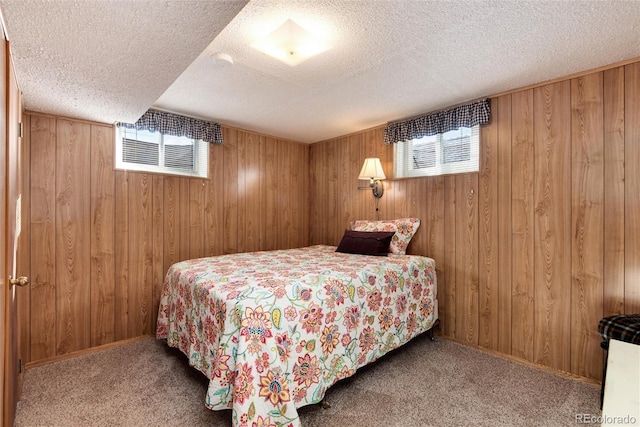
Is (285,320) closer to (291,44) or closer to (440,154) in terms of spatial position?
(291,44)

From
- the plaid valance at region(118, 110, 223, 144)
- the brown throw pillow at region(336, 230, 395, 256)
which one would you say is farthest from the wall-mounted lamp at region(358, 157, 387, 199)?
the plaid valance at region(118, 110, 223, 144)

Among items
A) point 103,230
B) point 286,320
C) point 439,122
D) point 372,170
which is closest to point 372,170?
point 372,170

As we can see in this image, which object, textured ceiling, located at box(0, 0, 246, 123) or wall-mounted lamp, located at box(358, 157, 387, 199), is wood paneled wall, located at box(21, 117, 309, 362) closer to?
textured ceiling, located at box(0, 0, 246, 123)

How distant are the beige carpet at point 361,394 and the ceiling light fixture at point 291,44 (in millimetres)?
2233

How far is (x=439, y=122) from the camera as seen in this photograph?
114 inches

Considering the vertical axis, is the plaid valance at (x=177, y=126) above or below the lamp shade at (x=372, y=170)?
above

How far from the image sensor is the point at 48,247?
96.1 inches

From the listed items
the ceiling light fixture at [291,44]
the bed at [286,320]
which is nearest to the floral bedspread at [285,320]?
the bed at [286,320]

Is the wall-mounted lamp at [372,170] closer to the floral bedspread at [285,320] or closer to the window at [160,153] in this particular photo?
the floral bedspread at [285,320]

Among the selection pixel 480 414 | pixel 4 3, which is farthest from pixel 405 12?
pixel 480 414

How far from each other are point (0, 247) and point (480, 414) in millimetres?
2567

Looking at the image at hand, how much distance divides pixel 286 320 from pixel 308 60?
1.68 m

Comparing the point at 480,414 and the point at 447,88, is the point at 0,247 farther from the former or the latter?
the point at 447,88

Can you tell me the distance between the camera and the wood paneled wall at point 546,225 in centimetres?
204
